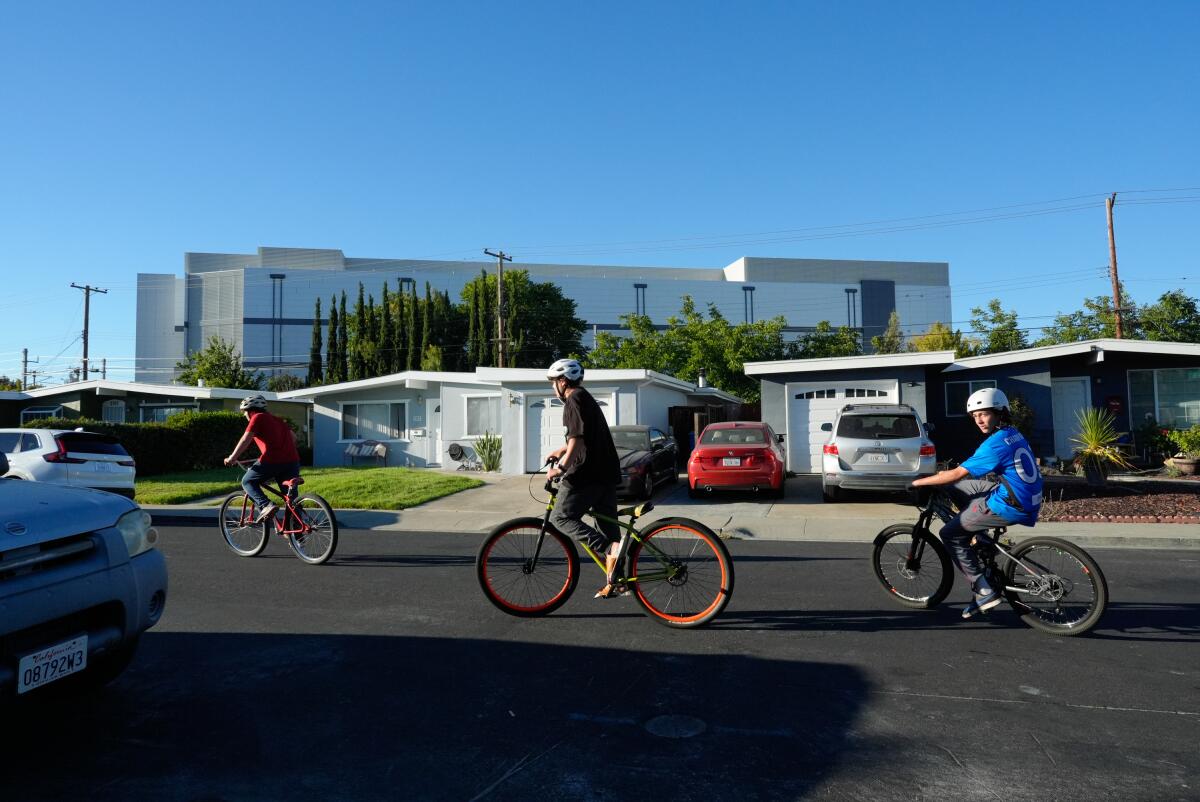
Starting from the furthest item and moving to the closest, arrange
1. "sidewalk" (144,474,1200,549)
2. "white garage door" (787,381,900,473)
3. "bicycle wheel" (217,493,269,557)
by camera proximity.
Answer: "white garage door" (787,381,900,473) → "sidewalk" (144,474,1200,549) → "bicycle wheel" (217,493,269,557)

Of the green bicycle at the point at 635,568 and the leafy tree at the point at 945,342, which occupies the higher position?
the leafy tree at the point at 945,342

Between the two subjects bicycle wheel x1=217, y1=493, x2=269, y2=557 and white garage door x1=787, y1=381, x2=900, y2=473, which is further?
white garage door x1=787, y1=381, x2=900, y2=473

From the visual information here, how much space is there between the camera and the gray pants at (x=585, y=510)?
5.64 meters

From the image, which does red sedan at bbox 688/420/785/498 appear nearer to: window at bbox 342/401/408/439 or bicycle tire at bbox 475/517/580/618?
bicycle tire at bbox 475/517/580/618

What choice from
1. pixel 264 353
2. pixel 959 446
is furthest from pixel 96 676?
pixel 264 353

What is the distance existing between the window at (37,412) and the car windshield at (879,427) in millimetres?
31627

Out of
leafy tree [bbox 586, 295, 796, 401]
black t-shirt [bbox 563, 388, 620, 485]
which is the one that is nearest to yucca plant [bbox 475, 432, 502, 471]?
black t-shirt [bbox 563, 388, 620, 485]

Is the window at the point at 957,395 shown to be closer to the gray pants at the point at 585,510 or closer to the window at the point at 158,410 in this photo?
the gray pants at the point at 585,510

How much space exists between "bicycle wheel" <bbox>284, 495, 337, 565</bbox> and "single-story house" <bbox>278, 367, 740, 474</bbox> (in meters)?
11.2

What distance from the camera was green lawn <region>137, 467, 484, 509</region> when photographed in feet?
48.8

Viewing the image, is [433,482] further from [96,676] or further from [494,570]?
[96,676]

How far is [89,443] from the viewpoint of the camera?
13.1m

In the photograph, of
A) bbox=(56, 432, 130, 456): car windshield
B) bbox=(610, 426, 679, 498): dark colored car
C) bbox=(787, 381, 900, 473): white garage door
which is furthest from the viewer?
bbox=(787, 381, 900, 473): white garage door

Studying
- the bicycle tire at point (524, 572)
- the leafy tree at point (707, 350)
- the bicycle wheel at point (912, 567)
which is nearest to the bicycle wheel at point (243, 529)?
the bicycle tire at point (524, 572)
